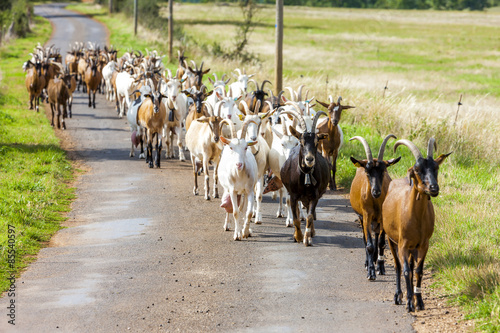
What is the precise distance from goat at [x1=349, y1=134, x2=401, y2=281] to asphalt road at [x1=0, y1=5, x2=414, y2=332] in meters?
0.31

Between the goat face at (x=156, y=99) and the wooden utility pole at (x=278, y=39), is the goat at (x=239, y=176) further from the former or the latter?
the wooden utility pole at (x=278, y=39)

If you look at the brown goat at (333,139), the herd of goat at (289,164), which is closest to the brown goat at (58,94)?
the herd of goat at (289,164)

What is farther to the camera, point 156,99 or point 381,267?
point 156,99

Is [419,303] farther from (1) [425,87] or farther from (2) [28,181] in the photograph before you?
(1) [425,87]

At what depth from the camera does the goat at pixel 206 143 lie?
46.2 ft

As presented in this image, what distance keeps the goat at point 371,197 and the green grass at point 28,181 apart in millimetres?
4986

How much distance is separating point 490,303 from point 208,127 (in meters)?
8.14

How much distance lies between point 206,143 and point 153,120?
143 inches

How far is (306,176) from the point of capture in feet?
36.4

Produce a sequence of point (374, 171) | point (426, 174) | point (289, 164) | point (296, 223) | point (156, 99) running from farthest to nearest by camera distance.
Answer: point (156, 99) → point (289, 164) → point (296, 223) → point (374, 171) → point (426, 174)

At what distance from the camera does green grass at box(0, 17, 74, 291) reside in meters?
11.1

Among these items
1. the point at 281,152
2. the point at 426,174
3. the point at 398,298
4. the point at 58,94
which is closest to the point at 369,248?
the point at 398,298

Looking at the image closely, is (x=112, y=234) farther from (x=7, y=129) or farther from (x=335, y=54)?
(x=335, y=54)

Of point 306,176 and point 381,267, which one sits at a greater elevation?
point 306,176
